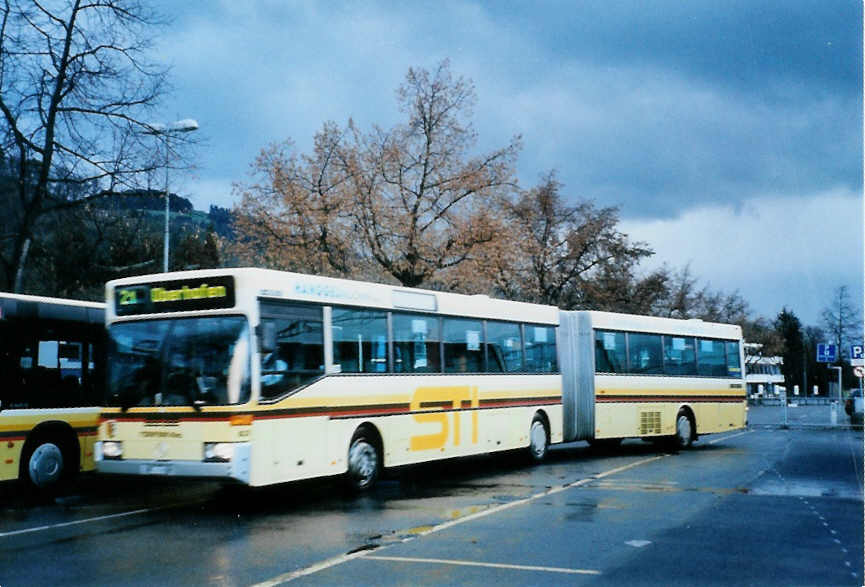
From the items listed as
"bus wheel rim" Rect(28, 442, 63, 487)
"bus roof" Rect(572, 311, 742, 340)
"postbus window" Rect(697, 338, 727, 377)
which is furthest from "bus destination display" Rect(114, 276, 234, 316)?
"postbus window" Rect(697, 338, 727, 377)

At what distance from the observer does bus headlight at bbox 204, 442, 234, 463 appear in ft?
38.8

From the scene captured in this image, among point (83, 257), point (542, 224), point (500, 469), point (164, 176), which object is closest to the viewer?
point (500, 469)

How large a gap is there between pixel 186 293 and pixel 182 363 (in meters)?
0.92

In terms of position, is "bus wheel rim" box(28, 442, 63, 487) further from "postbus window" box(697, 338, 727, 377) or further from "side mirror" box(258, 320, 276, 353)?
"postbus window" box(697, 338, 727, 377)

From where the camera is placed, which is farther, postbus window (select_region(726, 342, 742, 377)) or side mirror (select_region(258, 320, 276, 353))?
postbus window (select_region(726, 342, 742, 377))

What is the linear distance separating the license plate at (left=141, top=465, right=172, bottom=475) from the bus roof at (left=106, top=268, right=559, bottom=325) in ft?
7.51

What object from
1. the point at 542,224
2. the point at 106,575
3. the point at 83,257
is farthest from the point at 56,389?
the point at 542,224

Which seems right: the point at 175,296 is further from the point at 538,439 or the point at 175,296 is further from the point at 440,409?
the point at 538,439

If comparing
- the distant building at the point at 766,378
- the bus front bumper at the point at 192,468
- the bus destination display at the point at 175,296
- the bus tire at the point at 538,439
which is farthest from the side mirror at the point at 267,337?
the distant building at the point at 766,378

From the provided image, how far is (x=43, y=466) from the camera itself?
46.3ft

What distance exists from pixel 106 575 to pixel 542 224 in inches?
1797

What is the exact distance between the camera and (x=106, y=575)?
8234mm

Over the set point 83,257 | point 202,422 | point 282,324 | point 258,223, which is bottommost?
point 202,422

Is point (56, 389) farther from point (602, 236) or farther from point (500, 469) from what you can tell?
point (602, 236)
